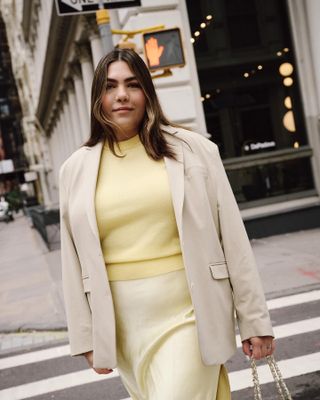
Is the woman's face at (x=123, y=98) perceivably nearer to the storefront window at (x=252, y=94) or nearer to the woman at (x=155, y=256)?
the woman at (x=155, y=256)

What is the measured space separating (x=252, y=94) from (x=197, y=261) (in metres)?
9.43

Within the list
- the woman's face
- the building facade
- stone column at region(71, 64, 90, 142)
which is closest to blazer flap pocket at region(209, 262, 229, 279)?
the woman's face

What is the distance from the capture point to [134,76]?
212 cm

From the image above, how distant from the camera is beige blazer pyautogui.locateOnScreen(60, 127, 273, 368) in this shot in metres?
2.01

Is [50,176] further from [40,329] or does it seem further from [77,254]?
[77,254]

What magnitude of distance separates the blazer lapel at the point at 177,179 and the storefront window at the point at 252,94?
8.68 m

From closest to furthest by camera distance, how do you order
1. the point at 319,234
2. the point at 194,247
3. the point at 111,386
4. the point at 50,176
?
the point at 194,247 < the point at 111,386 < the point at 319,234 < the point at 50,176

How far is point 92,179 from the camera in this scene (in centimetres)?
213

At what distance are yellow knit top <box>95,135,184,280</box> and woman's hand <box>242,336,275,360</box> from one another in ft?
1.44

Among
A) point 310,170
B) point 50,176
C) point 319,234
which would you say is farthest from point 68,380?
point 50,176

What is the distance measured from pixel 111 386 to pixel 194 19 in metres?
8.23

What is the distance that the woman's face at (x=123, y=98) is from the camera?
2.11 m

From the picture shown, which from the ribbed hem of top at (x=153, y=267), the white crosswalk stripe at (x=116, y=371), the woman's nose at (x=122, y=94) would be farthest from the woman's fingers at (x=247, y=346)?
the white crosswalk stripe at (x=116, y=371)

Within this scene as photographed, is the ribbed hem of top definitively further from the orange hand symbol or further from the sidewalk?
the orange hand symbol
